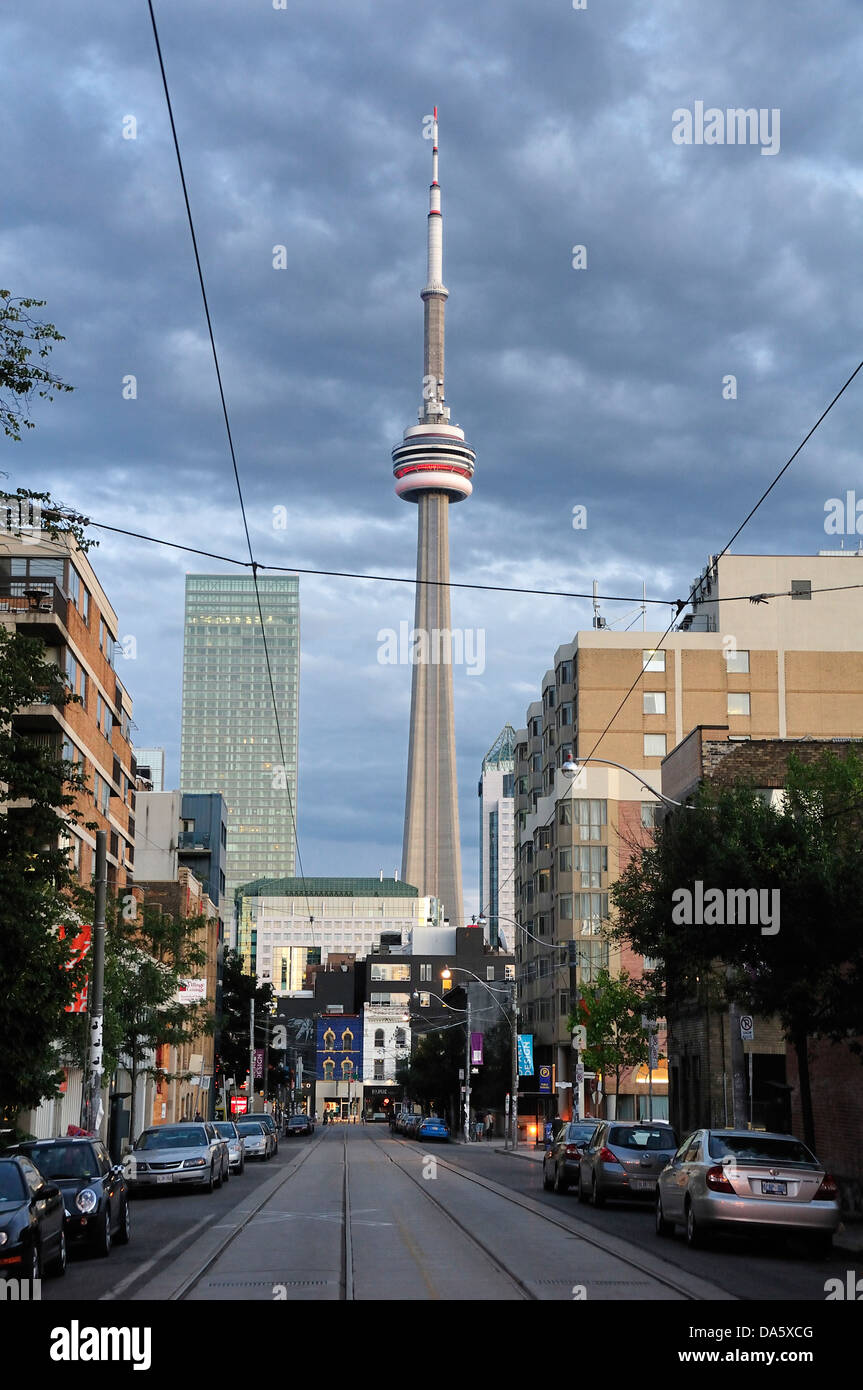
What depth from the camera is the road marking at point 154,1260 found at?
50.8ft

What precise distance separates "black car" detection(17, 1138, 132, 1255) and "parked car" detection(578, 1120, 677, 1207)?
35.3 ft

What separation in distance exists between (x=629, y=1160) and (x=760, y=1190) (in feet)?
31.4

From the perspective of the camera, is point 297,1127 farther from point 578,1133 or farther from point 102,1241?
point 102,1241

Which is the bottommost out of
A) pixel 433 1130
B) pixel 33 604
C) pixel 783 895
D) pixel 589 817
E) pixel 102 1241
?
pixel 433 1130

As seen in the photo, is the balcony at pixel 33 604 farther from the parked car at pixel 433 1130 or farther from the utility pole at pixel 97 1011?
the parked car at pixel 433 1130

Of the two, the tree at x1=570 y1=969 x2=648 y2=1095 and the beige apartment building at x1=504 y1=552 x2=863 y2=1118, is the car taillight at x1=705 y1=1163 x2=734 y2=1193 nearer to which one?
the tree at x1=570 y1=969 x2=648 y2=1095

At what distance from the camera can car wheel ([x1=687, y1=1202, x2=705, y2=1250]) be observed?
820 inches

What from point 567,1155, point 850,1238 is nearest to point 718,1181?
point 850,1238

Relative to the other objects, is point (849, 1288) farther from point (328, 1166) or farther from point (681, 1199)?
point (328, 1166)

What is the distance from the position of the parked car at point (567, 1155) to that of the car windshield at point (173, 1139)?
7745 millimetres

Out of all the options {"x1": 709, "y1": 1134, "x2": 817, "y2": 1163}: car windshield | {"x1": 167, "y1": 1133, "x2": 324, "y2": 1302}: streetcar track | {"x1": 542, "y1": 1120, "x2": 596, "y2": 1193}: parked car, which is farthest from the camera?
{"x1": 542, "y1": 1120, "x2": 596, "y2": 1193}: parked car

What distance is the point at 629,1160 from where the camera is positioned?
29234 mm

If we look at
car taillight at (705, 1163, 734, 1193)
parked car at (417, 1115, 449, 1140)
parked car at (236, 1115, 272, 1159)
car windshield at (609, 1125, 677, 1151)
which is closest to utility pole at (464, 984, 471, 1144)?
parked car at (417, 1115, 449, 1140)
